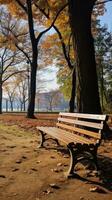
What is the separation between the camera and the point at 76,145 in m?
6.99

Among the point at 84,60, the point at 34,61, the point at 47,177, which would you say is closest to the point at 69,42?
the point at 34,61

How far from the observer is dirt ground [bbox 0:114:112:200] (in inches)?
242

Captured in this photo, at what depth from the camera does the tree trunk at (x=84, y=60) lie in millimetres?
11945

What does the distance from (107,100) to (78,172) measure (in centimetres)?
4617

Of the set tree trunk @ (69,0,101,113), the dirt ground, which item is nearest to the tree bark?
tree trunk @ (69,0,101,113)

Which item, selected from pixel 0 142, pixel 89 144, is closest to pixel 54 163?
pixel 89 144

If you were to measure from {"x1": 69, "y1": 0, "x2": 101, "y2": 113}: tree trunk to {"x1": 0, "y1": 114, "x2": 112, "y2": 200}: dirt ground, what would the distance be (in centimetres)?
176

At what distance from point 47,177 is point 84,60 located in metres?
5.61

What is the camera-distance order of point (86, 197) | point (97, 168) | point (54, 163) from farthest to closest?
point (54, 163), point (97, 168), point (86, 197)

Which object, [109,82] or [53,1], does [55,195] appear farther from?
[109,82]

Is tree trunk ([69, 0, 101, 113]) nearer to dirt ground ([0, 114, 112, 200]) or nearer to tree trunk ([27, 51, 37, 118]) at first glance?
dirt ground ([0, 114, 112, 200])

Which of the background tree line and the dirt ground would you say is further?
the background tree line

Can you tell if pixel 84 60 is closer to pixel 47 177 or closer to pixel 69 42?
pixel 47 177

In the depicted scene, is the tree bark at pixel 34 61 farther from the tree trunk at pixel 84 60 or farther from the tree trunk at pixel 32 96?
the tree trunk at pixel 84 60
